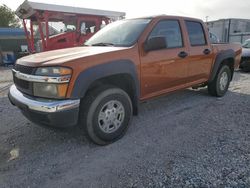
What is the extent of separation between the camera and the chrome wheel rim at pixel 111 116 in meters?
3.36

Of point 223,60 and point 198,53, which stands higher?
point 198,53

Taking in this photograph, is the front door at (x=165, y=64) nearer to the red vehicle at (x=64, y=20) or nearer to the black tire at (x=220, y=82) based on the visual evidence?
the black tire at (x=220, y=82)

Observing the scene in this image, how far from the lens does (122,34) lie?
4.00 m

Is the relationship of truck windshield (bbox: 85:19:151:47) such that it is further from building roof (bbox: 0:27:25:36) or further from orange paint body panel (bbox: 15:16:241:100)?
building roof (bbox: 0:27:25:36)

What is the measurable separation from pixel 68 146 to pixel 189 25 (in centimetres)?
338

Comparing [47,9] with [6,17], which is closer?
[47,9]

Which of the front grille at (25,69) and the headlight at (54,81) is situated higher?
the front grille at (25,69)

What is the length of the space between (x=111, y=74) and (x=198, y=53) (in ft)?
7.83

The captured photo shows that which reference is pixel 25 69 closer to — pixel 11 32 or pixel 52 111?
pixel 52 111

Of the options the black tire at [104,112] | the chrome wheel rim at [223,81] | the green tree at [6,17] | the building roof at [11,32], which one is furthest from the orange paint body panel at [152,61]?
the green tree at [6,17]

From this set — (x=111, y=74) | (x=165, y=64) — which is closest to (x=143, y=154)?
(x=111, y=74)

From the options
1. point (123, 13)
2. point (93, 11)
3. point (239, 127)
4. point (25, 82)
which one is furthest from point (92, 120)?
point (123, 13)

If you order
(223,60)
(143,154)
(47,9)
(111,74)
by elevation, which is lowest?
(143,154)

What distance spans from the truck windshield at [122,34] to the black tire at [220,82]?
106 inches
